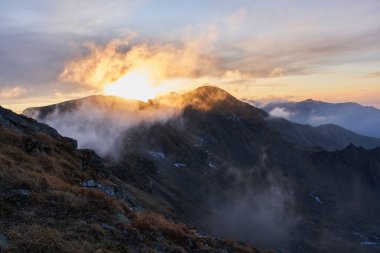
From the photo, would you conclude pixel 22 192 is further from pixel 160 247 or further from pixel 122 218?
pixel 160 247

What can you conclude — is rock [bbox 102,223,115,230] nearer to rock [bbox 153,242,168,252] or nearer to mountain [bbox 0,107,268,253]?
mountain [bbox 0,107,268,253]

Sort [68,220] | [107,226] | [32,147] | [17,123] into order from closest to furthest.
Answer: [68,220] → [107,226] → [32,147] → [17,123]

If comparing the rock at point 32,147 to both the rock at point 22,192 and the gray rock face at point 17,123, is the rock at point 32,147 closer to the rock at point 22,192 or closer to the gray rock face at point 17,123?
the gray rock face at point 17,123

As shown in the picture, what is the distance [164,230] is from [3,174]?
43.5 ft

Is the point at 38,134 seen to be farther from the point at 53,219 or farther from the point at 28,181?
the point at 53,219

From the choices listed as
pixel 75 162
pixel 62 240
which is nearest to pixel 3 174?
pixel 62 240

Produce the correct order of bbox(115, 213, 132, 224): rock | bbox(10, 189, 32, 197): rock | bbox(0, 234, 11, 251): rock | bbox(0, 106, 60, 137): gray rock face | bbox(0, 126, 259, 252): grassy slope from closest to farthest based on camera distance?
bbox(0, 234, 11, 251): rock → bbox(0, 126, 259, 252): grassy slope → bbox(10, 189, 32, 197): rock → bbox(115, 213, 132, 224): rock → bbox(0, 106, 60, 137): gray rock face

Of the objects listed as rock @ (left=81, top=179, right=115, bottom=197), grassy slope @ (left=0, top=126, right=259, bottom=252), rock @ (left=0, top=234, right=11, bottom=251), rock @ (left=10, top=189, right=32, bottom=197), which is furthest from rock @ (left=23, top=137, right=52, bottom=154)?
rock @ (left=0, top=234, right=11, bottom=251)

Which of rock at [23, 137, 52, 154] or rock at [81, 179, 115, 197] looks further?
rock at [23, 137, 52, 154]

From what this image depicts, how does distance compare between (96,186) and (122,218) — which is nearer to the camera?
(122,218)

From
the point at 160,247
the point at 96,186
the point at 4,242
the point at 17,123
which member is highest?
the point at 17,123

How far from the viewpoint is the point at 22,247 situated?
801 inches

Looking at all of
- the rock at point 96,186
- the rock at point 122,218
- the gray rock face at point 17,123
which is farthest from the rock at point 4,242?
the gray rock face at point 17,123

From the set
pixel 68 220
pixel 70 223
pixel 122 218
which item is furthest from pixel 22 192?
pixel 122 218
